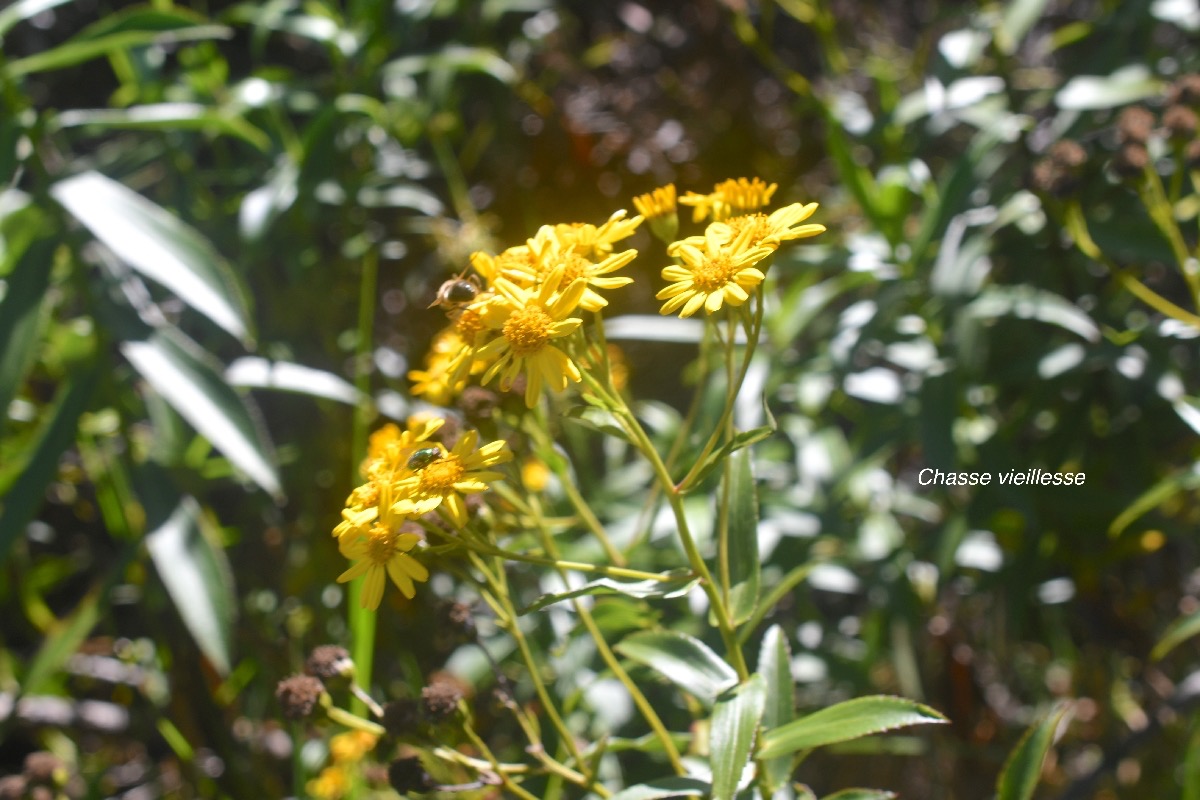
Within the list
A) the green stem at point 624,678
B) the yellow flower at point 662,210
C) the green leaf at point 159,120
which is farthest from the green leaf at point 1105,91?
the green leaf at point 159,120

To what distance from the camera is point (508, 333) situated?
2.26 ft

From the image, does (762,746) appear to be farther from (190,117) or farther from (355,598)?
(190,117)

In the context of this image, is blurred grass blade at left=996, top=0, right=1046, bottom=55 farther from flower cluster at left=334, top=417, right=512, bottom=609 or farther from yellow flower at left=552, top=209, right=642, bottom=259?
flower cluster at left=334, top=417, right=512, bottom=609

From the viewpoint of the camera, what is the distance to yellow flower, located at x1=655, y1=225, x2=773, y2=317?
67 cm

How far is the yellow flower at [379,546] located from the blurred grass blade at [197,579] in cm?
44

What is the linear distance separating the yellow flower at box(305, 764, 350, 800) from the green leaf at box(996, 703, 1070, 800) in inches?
33.5

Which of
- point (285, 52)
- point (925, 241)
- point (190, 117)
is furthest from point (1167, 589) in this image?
point (285, 52)

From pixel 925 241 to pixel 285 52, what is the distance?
4.96 ft

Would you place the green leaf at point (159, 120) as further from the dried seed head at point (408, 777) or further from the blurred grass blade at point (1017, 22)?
the blurred grass blade at point (1017, 22)

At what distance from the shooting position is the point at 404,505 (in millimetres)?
662

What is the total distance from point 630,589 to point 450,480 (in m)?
0.15

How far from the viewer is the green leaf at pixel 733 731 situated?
2.16ft

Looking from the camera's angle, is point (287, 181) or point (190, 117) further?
point (287, 181)

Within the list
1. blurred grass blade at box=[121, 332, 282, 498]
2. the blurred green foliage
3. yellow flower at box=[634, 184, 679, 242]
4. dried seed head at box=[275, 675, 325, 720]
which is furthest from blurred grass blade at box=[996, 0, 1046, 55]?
dried seed head at box=[275, 675, 325, 720]
